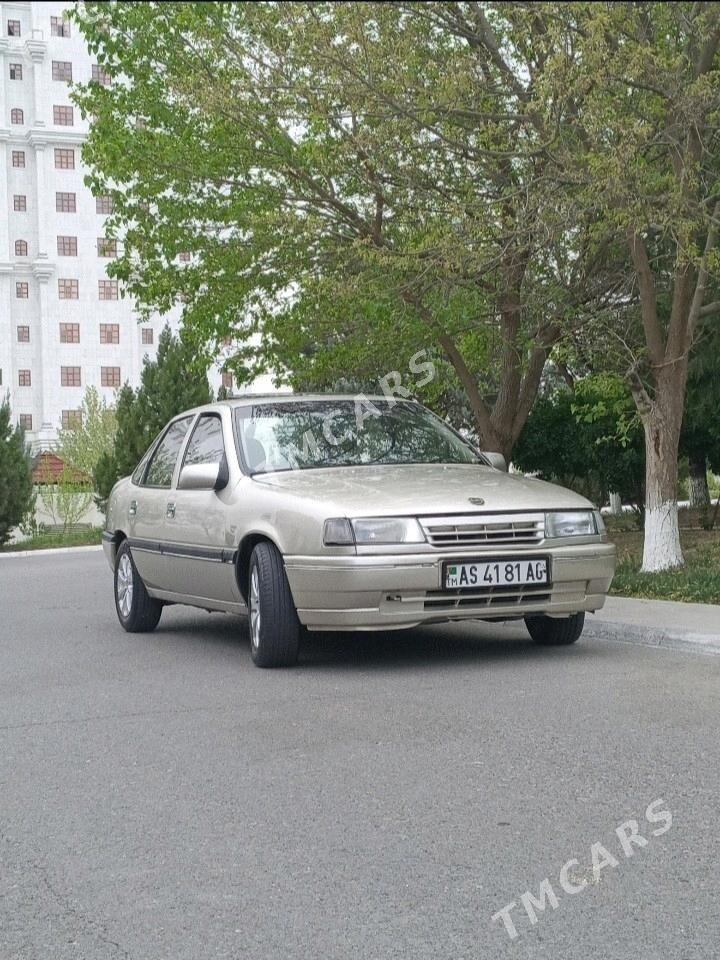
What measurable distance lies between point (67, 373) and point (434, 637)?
93.3 metres

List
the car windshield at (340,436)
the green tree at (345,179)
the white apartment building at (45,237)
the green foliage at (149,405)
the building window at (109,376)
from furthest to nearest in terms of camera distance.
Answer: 1. the building window at (109,376)
2. the white apartment building at (45,237)
3. the green foliage at (149,405)
4. the green tree at (345,179)
5. the car windshield at (340,436)

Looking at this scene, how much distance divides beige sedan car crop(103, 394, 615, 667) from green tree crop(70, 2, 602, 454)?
450 centimetres

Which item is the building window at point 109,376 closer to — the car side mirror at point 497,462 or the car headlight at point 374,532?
the car side mirror at point 497,462

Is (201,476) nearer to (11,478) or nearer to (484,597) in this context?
(484,597)

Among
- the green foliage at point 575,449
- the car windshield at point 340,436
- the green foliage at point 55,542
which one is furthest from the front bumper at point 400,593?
the green foliage at point 55,542

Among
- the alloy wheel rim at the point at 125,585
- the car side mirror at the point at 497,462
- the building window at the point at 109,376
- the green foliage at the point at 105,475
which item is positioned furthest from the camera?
the building window at the point at 109,376

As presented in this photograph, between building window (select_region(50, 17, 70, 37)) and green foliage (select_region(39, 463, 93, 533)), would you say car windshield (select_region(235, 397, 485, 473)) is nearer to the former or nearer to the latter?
green foliage (select_region(39, 463, 93, 533))

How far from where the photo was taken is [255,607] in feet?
29.3

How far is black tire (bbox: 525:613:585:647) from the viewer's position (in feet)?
30.9

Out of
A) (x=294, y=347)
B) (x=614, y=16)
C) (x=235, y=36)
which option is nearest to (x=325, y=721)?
(x=614, y=16)

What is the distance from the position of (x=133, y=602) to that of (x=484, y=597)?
3877 millimetres

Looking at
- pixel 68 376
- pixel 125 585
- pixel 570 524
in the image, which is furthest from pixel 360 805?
pixel 68 376

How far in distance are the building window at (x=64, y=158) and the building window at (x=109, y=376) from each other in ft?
46.6

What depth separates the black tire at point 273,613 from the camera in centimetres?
859
